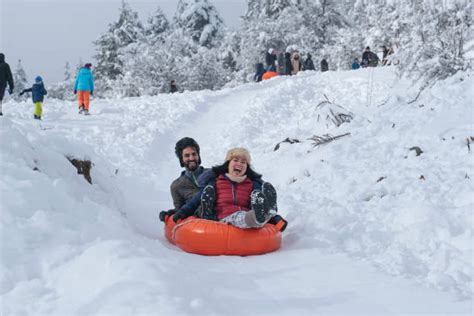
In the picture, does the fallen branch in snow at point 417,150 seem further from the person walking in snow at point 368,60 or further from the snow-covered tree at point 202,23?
the snow-covered tree at point 202,23

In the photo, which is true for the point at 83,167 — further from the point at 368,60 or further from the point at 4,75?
the point at 368,60

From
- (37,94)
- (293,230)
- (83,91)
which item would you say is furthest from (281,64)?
(293,230)

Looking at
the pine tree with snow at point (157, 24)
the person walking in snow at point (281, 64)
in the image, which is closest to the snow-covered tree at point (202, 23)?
the pine tree with snow at point (157, 24)

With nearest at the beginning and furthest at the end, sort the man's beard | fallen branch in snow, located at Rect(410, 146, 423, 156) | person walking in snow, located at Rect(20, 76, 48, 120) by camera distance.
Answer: the man's beard, fallen branch in snow, located at Rect(410, 146, 423, 156), person walking in snow, located at Rect(20, 76, 48, 120)

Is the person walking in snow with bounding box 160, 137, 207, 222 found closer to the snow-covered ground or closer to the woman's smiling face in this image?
the snow-covered ground

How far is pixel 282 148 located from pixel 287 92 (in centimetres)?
699

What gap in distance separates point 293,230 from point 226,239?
1.22 meters

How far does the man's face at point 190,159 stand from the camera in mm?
6630

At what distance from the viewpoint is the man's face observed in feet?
21.8

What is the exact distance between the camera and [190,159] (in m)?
6.65

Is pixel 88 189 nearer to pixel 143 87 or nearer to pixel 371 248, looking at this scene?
pixel 371 248

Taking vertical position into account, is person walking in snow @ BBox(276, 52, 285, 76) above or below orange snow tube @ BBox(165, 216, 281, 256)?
above

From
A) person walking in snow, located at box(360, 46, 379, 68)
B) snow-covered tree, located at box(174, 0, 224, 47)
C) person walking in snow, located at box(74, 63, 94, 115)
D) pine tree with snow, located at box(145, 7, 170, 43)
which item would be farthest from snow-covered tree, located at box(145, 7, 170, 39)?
person walking in snow, located at box(74, 63, 94, 115)

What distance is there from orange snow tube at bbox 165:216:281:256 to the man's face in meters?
1.29
